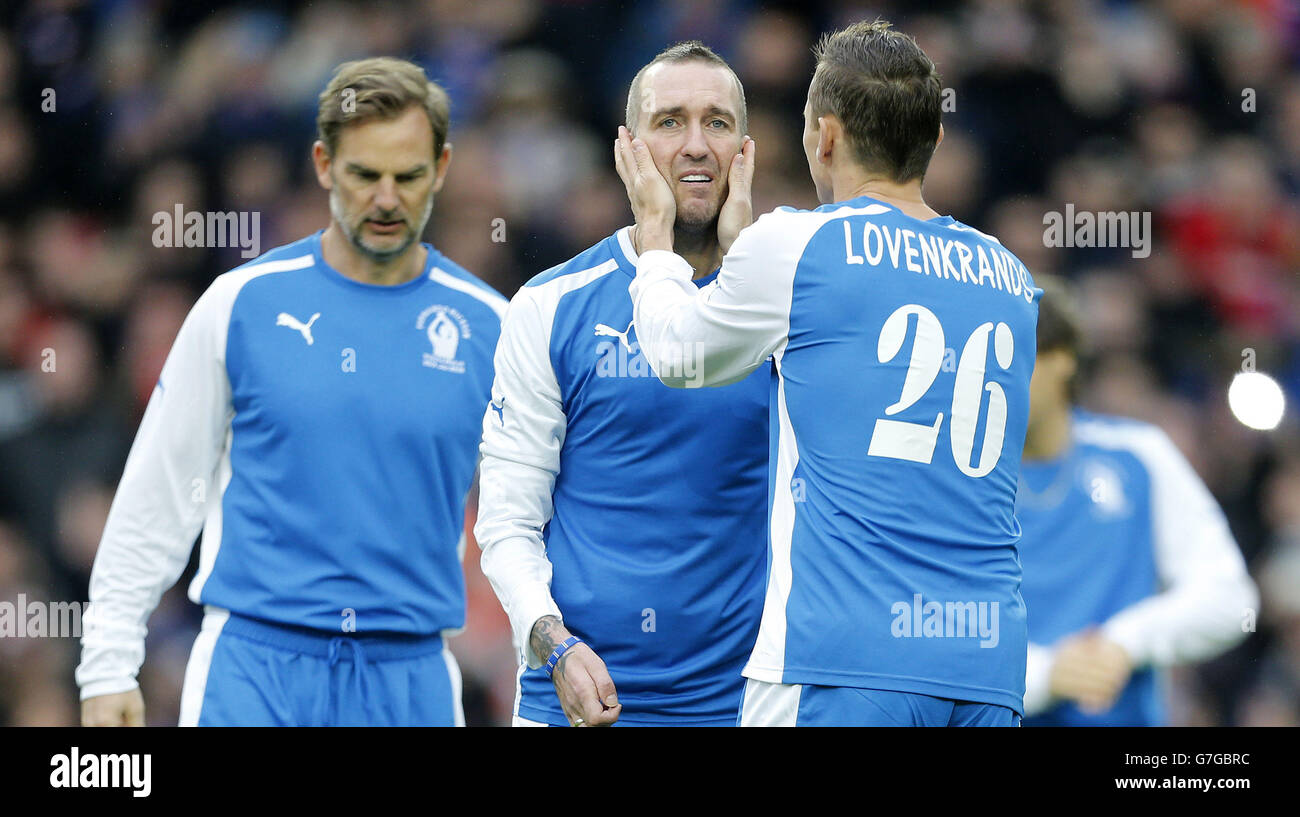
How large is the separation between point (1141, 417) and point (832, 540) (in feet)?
16.0

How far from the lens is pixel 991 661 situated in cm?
317

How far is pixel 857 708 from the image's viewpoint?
121 inches

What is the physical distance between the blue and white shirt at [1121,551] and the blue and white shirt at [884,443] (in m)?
1.84

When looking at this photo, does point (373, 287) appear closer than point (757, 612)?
No

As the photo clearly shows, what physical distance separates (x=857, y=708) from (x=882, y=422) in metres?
0.60

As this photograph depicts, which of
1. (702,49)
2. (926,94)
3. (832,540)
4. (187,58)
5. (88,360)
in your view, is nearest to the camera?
(832,540)

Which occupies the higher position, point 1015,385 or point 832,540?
point 1015,385

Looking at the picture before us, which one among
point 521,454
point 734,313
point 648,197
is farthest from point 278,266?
point 734,313

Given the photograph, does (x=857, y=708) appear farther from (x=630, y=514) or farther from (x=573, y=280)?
(x=573, y=280)

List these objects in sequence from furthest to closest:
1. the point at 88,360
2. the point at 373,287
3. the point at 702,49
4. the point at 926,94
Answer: the point at 88,360
the point at 373,287
the point at 702,49
the point at 926,94

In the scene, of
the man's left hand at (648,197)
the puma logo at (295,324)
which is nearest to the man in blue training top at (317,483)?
the puma logo at (295,324)

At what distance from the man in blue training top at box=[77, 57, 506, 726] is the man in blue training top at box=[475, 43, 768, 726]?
48 cm

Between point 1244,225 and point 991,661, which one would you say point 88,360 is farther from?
point 1244,225

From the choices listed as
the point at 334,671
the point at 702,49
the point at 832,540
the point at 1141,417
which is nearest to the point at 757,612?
the point at 832,540
